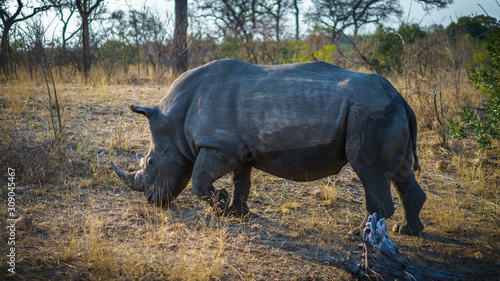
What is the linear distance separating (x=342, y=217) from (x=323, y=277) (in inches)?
57.0

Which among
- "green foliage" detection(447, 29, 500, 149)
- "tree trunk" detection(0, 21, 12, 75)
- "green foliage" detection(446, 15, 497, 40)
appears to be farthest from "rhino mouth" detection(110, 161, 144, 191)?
"tree trunk" detection(0, 21, 12, 75)

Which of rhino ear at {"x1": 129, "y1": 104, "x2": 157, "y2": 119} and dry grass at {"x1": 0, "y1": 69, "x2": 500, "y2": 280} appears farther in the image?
rhino ear at {"x1": 129, "y1": 104, "x2": 157, "y2": 119}

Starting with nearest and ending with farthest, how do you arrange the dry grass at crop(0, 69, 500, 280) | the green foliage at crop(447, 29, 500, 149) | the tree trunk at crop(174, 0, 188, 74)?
the dry grass at crop(0, 69, 500, 280), the green foliage at crop(447, 29, 500, 149), the tree trunk at crop(174, 0, 188, 74)

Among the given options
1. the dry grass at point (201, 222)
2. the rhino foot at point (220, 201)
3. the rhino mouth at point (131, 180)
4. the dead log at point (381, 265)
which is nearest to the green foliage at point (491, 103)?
the dry grass at point (201, 222)

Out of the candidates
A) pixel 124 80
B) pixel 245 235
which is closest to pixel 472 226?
pixel 245 235

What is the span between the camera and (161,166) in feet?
13.2

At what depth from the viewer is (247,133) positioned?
3562 millimetres

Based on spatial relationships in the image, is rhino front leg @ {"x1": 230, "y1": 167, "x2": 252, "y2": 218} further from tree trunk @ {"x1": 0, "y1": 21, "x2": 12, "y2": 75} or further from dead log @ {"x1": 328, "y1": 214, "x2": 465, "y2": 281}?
tree trunk @ {"x1": 0, "y1": 21, "x2": 12, "y2": 75}

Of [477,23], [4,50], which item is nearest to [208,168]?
[4,50]

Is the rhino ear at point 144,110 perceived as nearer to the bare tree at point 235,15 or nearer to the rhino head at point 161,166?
the rhino head at point 161,166

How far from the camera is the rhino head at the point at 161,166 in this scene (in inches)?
157

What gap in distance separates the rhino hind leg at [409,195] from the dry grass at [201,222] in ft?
0.53

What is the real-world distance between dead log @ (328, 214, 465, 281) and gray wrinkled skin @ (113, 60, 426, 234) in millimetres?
644

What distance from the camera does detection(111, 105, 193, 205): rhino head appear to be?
3984 mm
